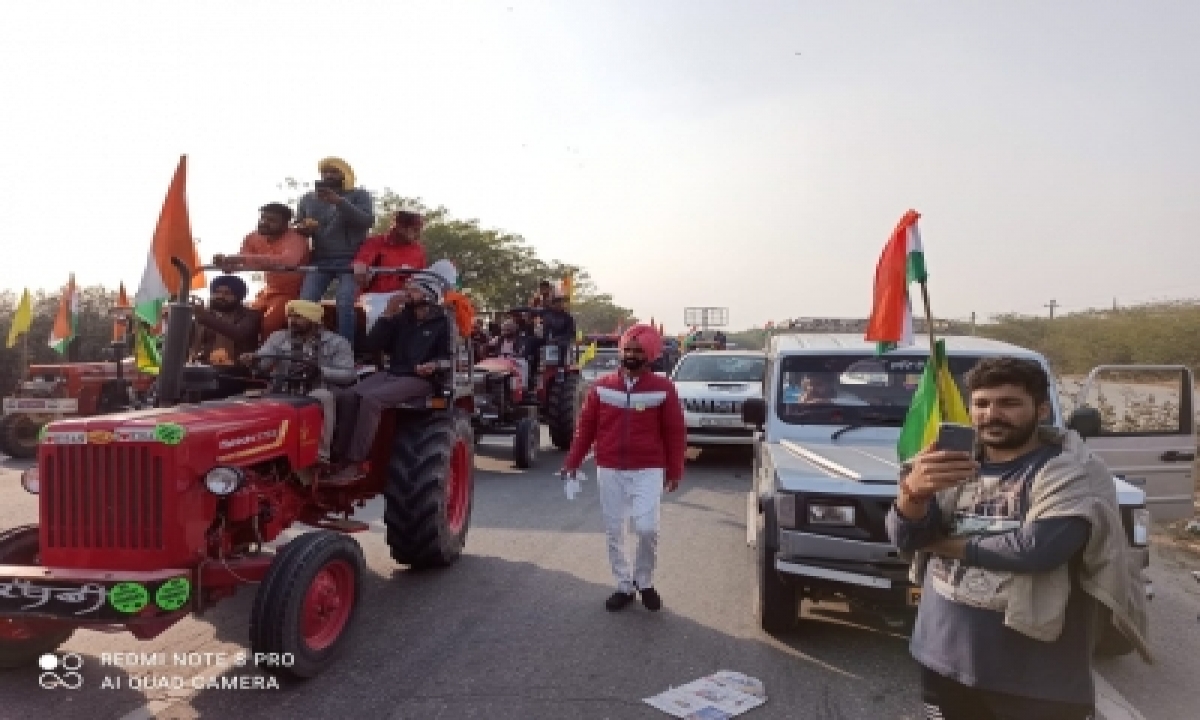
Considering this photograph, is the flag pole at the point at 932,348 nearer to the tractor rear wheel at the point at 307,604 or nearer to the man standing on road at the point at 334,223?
the tractor rear wheel at the point at 307,604

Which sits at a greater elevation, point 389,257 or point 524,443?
point 389,257

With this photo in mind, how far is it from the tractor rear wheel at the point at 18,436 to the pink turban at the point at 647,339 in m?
10.2

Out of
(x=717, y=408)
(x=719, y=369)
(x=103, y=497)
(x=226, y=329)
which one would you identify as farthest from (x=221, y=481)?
(x=719, y=369)

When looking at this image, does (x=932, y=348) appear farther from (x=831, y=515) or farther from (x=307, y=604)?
(x=307, y=604)

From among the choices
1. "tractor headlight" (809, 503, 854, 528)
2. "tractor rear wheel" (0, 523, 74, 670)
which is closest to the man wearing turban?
"tractor rear wheel" (0, 523, 74, 670)

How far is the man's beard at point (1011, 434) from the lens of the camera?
8.00ft

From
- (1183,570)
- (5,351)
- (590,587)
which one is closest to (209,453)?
(590,587)

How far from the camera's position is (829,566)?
4434mm

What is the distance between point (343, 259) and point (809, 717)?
4752mm

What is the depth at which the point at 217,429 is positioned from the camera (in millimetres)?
4281

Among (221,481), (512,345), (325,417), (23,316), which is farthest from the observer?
(23,316)

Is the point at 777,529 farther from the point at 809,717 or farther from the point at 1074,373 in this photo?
the point at 1074,373

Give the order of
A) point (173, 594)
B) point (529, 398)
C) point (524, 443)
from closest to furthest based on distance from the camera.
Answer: point (173, 594) → point (524, 443) → point (529, 398)

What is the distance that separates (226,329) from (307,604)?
2.48m
